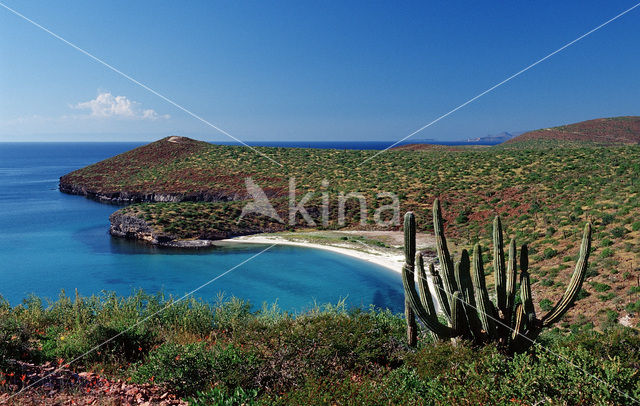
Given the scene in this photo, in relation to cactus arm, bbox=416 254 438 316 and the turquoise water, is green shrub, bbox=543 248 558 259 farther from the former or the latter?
cactus arm, bbox=416 254 438 316

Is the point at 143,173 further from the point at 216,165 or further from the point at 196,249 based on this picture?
the point at 196,249

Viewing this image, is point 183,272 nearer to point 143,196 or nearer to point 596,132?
point 143,196

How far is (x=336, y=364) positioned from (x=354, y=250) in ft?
49.3

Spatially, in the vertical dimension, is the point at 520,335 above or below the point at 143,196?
above

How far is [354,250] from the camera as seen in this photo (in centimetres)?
2072

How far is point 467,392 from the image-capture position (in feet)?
14.4

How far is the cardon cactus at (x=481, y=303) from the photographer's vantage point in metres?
6.12

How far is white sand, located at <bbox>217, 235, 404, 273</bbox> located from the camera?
18391 mm

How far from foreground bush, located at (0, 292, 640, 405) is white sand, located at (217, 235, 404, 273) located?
411 inches

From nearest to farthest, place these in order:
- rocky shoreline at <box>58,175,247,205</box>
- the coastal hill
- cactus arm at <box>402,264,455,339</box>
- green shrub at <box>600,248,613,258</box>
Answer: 1. cactus arm at <box>402,264,455,339</box>
2. green shrub at <box>600,248,613,258</box>
3. the coastal hill
4. rocky shoreline at <box>58,175,247,205</box>

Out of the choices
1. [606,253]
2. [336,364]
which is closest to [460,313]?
[336,364]

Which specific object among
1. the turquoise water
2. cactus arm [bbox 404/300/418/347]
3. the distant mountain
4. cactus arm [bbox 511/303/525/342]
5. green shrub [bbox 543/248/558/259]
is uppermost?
the distant mountain

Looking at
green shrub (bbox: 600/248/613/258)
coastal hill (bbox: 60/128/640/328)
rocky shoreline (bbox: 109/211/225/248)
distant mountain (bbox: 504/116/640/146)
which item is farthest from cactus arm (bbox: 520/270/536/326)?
distant mountain (bbox: 504/116/640/146)

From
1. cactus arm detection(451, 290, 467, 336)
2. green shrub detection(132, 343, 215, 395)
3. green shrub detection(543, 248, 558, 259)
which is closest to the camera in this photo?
green shrub detection(132, 343, 215, 395)
